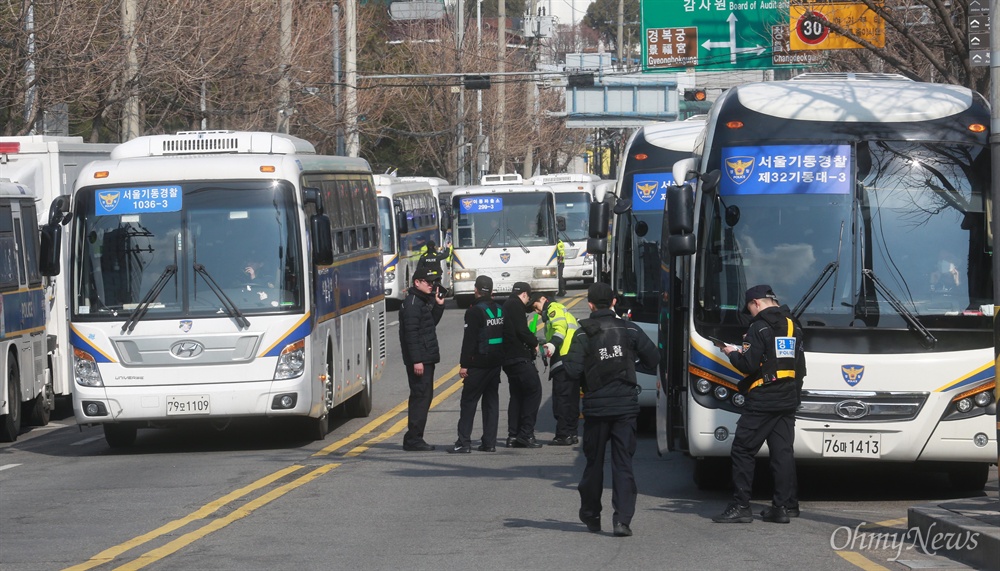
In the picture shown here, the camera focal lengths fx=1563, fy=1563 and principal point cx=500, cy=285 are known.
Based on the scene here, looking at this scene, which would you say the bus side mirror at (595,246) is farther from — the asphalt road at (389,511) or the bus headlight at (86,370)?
the bus headlight at (86,370)

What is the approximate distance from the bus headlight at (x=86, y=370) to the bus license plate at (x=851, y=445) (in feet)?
23.5

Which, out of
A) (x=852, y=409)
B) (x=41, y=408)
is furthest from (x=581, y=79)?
(x=852, y=409)

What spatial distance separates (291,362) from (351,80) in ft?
87.9

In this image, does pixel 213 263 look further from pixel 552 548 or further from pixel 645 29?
pixel 645 29

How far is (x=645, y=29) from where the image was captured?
37.5 metres

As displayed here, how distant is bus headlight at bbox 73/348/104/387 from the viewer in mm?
14883

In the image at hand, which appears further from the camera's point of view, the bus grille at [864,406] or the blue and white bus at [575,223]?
the blue and white bus at [575,223]

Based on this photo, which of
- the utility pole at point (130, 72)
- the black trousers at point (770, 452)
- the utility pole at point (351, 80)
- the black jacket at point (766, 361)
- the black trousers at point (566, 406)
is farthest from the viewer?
the utility pole at point (351, 80)

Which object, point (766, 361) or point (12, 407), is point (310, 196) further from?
point (766, 361)

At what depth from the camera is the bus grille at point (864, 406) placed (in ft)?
36.3

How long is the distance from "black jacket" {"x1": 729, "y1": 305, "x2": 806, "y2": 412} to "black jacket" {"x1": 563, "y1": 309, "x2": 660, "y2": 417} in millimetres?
642

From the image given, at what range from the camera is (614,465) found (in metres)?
10.1

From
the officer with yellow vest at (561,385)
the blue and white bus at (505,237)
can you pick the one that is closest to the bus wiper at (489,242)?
the blue and white bus at (505,237)

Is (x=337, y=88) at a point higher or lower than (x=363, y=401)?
higher
